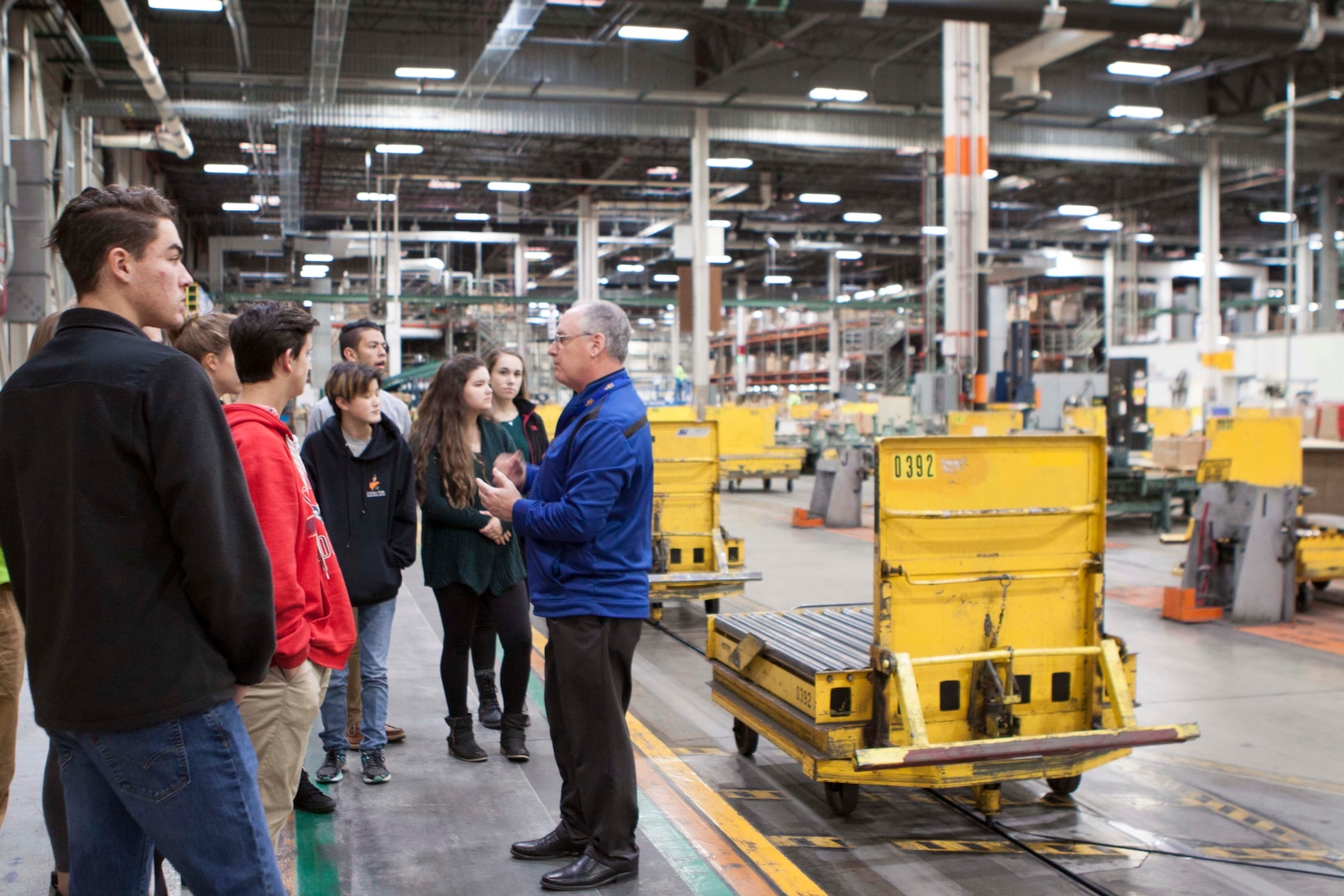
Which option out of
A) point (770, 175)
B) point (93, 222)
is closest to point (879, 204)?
point (770, 175)

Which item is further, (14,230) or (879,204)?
(879,204)

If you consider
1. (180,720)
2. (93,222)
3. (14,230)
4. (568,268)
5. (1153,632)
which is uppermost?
(568,268)

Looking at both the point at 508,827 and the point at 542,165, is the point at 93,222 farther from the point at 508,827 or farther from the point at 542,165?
the point at 542,165

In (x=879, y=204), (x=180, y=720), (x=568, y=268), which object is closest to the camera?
(x=180, y=720)

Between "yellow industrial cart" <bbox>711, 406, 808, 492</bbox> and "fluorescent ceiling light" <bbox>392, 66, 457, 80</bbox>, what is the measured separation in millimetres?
8641

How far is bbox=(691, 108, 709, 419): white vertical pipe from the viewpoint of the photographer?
83.1 ft

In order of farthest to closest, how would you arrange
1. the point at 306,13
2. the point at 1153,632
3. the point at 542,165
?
the point at 542,165 → the point at 306,13 → the point at 1153,632

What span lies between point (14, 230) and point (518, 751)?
1006 centimetres

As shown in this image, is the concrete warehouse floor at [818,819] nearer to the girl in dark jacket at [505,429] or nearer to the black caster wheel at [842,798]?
the black caster wheel at [842,798]

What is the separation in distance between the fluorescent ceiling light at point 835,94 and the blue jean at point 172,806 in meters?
23.7

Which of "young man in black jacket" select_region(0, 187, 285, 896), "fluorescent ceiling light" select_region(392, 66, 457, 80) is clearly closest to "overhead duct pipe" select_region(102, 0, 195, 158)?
"fluorescent ceiling light" select_region(392, 66, 457, 80)

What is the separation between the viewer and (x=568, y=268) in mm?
45094

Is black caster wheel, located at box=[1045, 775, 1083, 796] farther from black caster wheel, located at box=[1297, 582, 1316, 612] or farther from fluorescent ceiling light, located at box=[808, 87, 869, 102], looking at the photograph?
fluorescent ceiling light, located at box=[808, 87, 869, 102]

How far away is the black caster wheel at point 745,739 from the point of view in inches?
216
